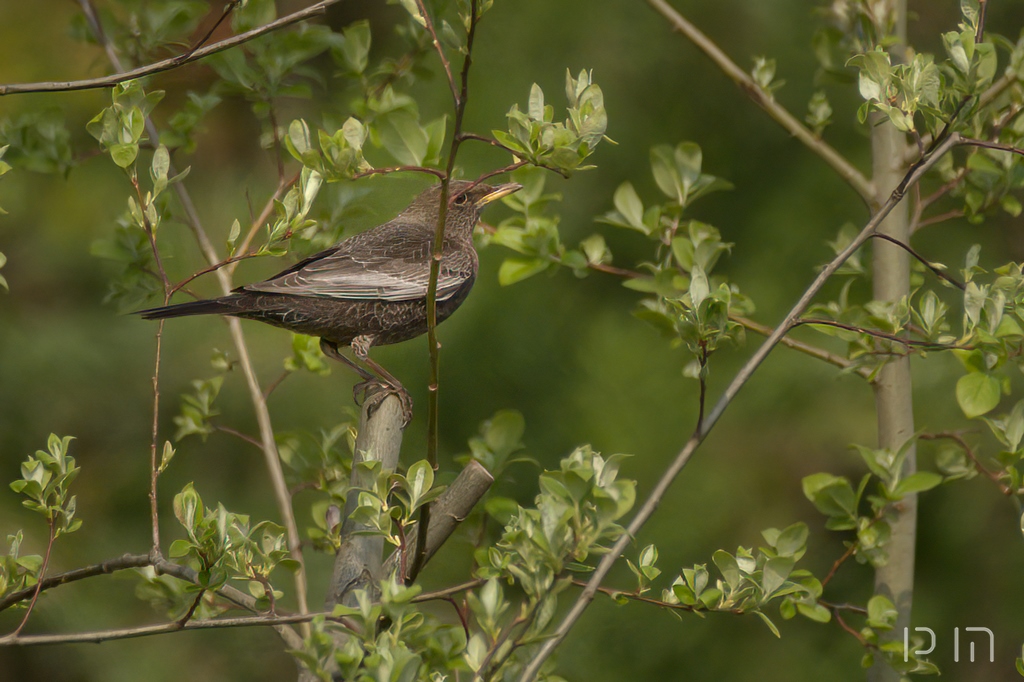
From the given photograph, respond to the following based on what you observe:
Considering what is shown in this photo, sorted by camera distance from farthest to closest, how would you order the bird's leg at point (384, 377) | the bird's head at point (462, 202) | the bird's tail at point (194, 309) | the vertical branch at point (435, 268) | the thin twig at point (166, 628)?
1. the bird's head at point (462, 202)
2. the bird's leg at point (384, 377)
3. the bird's tail at point (194, 309)
4. the thin twig at point (166, 628)
5. the vertical branch at point (435, 268)

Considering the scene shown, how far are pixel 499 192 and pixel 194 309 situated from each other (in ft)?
2.51

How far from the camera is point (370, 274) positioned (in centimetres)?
225

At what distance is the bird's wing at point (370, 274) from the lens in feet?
7.16

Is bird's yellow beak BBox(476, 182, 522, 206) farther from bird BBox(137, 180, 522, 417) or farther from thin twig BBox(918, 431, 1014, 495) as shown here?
thin twig BBox(918, 431, 1014, 495)

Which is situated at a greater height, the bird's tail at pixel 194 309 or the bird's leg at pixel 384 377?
the bird's tail at pixel 194 309

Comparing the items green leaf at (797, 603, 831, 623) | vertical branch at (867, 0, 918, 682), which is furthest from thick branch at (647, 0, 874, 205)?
green leaf at (797, 603, 831, 623)

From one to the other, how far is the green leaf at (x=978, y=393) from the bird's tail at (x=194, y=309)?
1356mm

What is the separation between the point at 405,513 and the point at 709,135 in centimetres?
220

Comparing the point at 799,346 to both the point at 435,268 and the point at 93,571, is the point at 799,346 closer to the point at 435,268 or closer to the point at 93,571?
the point at 435,268

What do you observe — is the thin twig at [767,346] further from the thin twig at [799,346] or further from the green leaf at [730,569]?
the thin twig at [799,346]

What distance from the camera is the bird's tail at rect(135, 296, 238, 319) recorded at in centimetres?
179

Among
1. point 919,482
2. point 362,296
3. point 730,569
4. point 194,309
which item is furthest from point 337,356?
point 919,482

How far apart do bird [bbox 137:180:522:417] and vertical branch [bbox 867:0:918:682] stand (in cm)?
80

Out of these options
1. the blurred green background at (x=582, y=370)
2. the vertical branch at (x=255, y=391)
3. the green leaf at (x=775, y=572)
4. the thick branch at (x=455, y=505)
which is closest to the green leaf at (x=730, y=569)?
the green leaf at (x=775, y=572)
